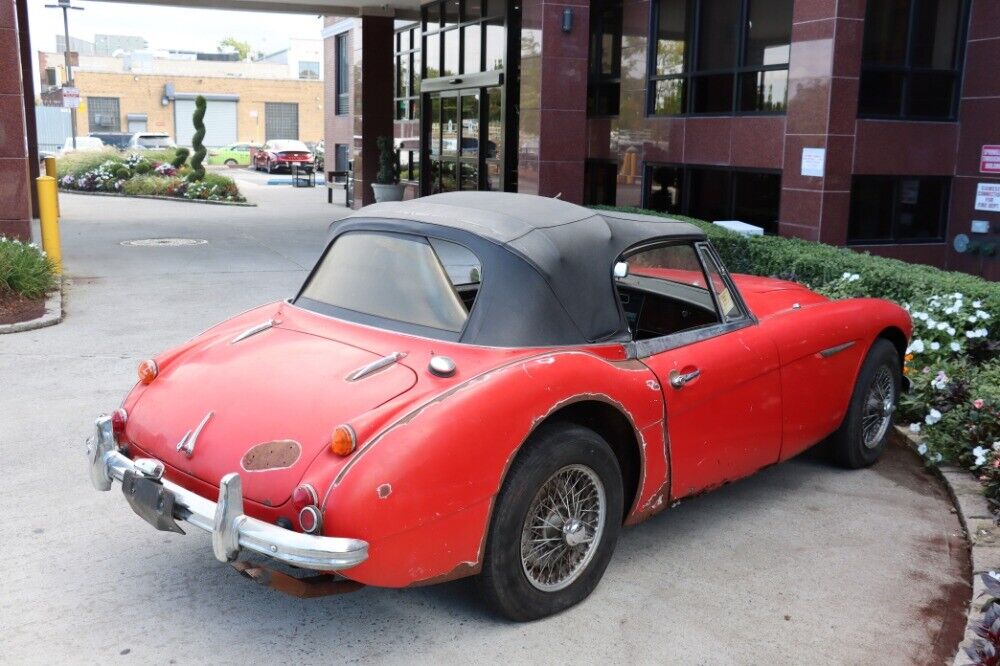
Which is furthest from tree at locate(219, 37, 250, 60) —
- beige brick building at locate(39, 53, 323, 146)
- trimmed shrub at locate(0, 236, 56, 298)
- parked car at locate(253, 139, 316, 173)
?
trimmed shrub at locate(0, 236, 56, 298)

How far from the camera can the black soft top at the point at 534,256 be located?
4.05 m

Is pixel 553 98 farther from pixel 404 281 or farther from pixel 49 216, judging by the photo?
pixel 404 281

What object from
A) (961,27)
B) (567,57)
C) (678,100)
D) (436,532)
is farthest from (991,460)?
(567,57)

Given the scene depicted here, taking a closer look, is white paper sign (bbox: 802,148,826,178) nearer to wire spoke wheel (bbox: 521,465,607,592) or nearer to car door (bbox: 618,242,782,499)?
car door (bbox: 618,242,782,499)

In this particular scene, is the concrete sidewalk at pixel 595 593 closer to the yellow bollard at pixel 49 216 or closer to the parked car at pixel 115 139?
the yellow bollard at pixel 49 216

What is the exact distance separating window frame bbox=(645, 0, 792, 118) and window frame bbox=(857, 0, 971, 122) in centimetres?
104

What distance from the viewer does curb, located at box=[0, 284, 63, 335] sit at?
361 inches

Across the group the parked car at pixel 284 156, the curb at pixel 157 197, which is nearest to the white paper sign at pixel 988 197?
the curb at pixel 157 197

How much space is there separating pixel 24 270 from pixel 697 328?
8207 mm

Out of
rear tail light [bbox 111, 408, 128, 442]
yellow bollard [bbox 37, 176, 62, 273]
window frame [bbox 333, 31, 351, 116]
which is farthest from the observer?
window frame [bbox 333, 31, 351, 116]

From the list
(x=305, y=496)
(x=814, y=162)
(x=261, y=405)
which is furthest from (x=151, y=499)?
(x=814, y=162)

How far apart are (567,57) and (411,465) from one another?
511 inches

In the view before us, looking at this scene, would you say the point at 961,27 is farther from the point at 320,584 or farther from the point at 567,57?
the point at 320,584

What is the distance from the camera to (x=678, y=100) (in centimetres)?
1453
